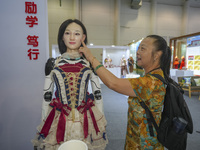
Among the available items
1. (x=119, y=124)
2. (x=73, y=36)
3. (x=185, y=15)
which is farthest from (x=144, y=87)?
(x=185, y=15)

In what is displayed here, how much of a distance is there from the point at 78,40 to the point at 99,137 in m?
1.03

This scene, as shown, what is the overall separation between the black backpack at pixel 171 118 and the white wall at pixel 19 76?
1631 mm

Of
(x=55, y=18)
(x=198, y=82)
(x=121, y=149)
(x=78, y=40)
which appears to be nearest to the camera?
(x=78, y=40)

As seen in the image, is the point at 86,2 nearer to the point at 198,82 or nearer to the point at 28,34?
the point at 198,82


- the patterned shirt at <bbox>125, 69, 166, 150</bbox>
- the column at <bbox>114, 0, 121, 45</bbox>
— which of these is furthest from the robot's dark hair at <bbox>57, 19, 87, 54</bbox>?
the column at <bbox>114, 0, 121, 45</bbox>

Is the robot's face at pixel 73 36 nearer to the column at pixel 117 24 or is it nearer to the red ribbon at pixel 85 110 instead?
the red ribbon at pixel 85 110

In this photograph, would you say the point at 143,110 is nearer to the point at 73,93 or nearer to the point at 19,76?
the point at 73,93

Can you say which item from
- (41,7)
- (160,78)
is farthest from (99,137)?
(41,7)

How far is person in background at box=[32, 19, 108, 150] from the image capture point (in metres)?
1.22

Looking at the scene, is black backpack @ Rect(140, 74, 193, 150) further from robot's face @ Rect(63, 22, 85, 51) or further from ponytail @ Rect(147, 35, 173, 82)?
robot's face @ Rect(63, 22, 85, 51)

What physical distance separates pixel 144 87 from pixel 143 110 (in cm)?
24

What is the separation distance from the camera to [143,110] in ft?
3.85

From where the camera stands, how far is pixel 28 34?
6.38 feet

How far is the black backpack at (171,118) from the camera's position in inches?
43.0
